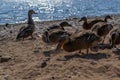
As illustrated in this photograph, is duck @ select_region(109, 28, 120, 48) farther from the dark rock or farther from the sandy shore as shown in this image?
the dark rock

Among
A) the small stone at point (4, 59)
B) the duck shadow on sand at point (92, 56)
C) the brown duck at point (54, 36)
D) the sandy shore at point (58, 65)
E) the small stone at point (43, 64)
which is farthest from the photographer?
the brown duck at point (54, 36)

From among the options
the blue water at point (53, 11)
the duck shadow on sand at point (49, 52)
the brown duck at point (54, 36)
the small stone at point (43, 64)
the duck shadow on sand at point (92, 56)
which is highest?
the brown duck at point (54, 36)

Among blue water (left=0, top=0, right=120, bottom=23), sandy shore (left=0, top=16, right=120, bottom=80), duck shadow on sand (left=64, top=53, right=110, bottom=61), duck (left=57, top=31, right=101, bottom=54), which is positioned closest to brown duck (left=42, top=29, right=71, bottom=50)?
sandy shore (left=0, top=16, right=120, bottom=80)

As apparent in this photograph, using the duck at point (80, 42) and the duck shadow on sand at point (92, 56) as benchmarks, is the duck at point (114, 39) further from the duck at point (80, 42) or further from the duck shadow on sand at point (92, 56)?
the duck shadow on sand at point (92, 56)

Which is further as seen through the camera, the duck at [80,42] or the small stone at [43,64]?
the duck at [80,42]

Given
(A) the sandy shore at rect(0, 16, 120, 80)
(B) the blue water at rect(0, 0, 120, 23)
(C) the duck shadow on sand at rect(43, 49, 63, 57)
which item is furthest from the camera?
(B) the blue water at rect(0, 0, 120, 23)

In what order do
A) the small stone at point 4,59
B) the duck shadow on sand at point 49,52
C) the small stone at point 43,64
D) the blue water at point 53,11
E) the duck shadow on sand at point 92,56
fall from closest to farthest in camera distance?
the small stone at point 43,64 → the duck shadow on sand at point 92,56 → the small stone at point 4,59 → the duck shadow on sand at point 49,52 → the blue water at point 53,11

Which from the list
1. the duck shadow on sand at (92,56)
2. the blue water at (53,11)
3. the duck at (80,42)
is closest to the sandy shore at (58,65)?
the duck shadow on sand at (92,56)

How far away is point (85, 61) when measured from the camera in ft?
34.3

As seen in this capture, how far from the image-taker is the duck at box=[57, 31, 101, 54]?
11.6m

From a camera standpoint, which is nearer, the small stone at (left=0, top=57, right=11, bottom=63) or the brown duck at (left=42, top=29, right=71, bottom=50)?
the small stone at (left=0, top=57, right=11, bottom=63)

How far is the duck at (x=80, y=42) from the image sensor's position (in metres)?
11.6

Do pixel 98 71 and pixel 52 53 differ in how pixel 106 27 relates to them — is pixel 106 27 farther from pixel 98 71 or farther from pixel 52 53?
pixel 98 71

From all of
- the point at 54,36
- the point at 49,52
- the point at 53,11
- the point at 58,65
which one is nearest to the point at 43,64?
the point at 58,65
